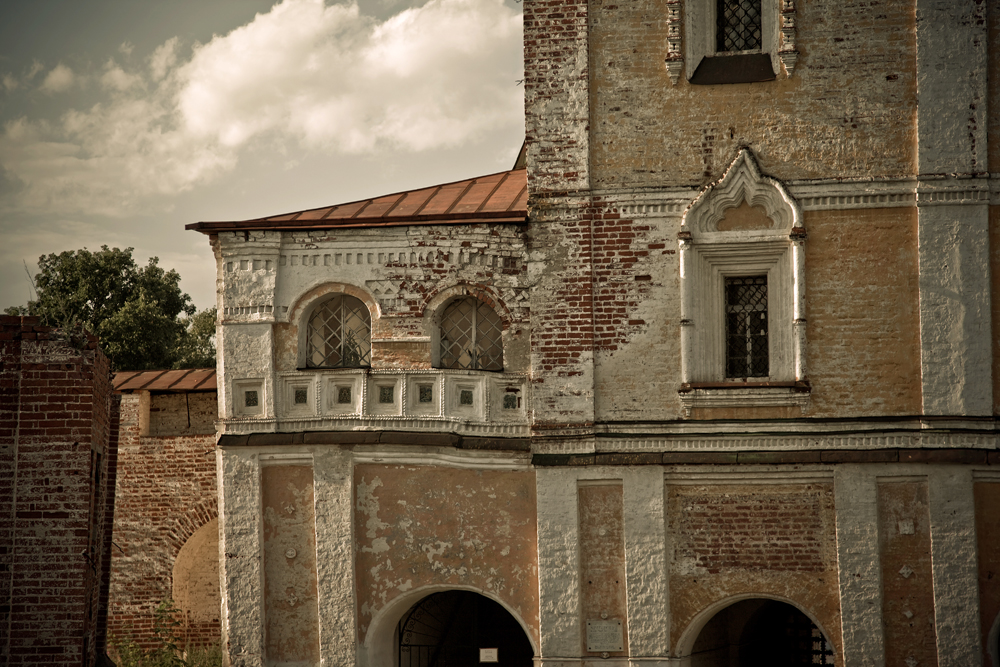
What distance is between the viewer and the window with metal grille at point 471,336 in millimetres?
11711

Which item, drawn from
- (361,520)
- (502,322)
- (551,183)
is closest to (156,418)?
(361,520)

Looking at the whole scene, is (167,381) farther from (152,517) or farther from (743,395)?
(743,395)

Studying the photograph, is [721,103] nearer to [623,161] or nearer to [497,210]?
[623,161]

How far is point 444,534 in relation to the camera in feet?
37.0

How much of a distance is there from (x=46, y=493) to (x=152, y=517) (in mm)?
5363

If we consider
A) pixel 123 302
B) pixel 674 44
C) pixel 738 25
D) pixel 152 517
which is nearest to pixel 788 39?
pixel 738 25

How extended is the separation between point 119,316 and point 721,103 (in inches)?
654

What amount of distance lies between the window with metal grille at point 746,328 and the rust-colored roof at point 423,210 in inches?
97.1

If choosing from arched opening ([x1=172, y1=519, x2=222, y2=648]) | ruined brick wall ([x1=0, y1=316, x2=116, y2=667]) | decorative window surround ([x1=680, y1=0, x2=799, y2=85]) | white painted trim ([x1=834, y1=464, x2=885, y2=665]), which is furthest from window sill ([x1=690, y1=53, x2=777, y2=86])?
arched opening ([x1=172, y1=519, x2=222, y2=648])

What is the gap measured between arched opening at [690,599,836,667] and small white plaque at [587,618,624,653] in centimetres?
138

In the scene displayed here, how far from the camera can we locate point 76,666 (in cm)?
904

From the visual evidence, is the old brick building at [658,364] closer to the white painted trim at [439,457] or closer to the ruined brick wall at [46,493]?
the white painted trim at [439,457]

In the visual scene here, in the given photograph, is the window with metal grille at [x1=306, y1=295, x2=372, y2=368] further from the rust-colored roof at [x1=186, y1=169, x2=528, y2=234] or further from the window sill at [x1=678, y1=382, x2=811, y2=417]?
the window sill at [x1=678, y1=382, x2=811, y2=417]

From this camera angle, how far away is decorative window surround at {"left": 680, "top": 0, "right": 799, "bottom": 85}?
36.9ft
